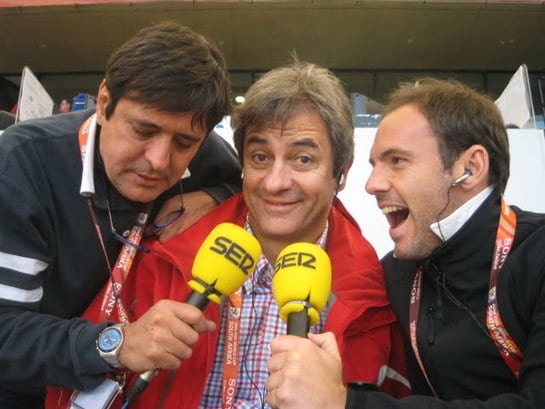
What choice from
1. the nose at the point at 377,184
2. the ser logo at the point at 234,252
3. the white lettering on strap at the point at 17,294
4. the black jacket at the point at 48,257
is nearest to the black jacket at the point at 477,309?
the nose at the point at 377,184

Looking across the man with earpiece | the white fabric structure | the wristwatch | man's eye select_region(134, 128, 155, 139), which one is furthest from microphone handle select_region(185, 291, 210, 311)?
the white fabric structure

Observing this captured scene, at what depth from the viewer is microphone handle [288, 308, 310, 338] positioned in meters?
0.93

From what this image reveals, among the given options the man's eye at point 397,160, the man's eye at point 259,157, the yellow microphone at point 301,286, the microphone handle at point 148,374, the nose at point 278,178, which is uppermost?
the man's eye at point 397,160

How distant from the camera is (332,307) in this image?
1489 mm

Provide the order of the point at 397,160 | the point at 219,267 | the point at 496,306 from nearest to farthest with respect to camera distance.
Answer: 1. the point at 219,267
2. the point at 496,306
3. the point at 397,160

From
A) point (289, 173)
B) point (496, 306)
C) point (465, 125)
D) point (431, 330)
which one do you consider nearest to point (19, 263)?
point (289, 173)

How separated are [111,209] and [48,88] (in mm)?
7116

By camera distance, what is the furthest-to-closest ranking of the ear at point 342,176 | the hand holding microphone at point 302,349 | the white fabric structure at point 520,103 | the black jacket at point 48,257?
the white fabric structure at point 520,103
the ear at point 342,176
the black jacket at point 48,257
the hand holding microphone at point 302,349

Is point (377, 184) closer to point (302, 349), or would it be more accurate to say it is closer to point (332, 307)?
point (332, 307)

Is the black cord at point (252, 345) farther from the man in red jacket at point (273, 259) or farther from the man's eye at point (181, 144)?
the man's eye at point (181, 144)

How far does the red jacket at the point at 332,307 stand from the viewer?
144 cm

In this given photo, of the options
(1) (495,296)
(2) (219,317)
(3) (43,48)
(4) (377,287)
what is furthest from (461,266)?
(3) (43,48)

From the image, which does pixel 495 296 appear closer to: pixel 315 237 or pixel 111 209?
pixel 315 237

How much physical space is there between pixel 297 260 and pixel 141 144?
622 mm
